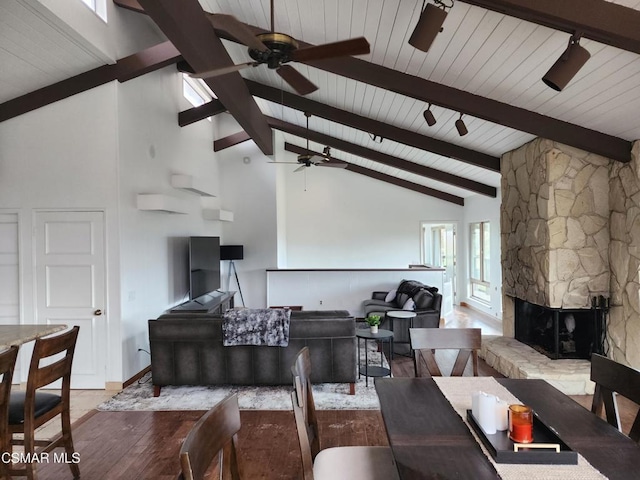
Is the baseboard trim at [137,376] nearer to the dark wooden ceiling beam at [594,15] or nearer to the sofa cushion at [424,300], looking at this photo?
the sofa cushion at [424,300]

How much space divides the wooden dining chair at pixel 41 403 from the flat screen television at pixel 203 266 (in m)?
3.60

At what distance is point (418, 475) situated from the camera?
1366mm

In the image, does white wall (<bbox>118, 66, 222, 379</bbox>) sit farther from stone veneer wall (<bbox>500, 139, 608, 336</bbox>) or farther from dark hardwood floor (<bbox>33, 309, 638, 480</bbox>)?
stone veneer wall (<bbox>500, 139, 608, 336</bbox>)

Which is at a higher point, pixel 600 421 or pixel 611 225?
pixel 611 225

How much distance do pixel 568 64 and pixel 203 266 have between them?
576cm

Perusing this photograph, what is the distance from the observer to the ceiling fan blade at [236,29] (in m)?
2.20

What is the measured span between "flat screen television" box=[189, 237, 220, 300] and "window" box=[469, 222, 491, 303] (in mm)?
5653

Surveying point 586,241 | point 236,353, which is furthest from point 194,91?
point 586,241

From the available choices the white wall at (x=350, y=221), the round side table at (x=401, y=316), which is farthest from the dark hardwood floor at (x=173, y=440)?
the white wall at (x=350, y=221)

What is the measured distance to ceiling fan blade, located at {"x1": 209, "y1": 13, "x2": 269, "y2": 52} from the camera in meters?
2.20

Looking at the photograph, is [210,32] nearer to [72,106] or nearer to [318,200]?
[72,106]

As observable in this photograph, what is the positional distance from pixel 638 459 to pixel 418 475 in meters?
0.80

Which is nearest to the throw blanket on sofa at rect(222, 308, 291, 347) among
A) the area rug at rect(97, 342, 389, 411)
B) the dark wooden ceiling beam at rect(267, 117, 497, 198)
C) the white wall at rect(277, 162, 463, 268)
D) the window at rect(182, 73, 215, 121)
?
the area rug at rect(97, 342, 389, 411)

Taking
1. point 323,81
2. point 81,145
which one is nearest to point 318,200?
point 323,81
